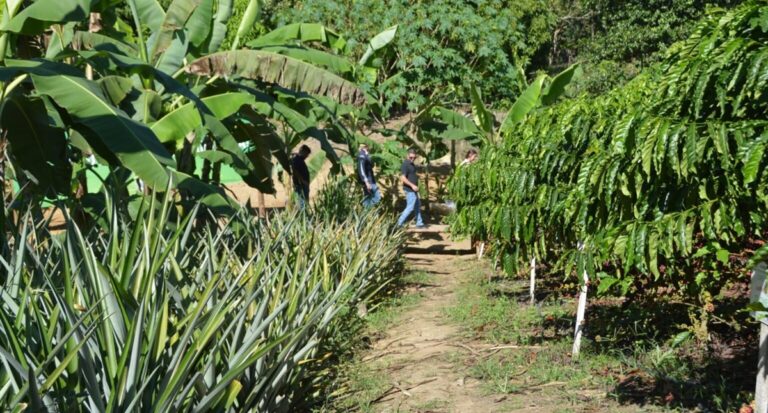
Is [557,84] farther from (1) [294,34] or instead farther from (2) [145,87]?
(2) [145,87]

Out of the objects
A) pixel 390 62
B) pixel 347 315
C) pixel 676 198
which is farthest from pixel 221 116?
pixel 390 62

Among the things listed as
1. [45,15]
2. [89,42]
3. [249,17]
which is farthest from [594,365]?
[249,17]

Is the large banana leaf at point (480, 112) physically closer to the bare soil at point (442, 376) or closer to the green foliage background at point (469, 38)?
the green foliage background at point (469, 38)

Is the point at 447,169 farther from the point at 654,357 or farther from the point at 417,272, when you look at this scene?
the point at 654,357

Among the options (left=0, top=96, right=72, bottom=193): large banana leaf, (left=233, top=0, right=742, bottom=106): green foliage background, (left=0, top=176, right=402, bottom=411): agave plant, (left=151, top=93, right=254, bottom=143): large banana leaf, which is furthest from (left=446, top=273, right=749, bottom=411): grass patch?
(left=233, top=0, right=742, bottom=106): green foliage background

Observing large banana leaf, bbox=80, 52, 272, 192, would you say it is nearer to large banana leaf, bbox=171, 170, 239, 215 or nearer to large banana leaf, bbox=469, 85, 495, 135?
large banana leaf, bbox=171, 170, 239, 215

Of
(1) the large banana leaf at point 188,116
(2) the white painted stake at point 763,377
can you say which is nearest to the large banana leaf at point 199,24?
(1) the large banana leaf at point 188,116

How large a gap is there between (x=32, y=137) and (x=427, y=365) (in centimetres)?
354

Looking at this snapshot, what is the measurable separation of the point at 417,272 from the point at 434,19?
866 cm

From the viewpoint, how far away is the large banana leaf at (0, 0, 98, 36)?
273 inches

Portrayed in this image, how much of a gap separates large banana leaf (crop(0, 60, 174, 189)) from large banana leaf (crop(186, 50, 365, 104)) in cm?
278

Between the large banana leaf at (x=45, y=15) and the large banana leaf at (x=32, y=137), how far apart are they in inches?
21.1

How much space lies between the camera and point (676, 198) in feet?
15.7

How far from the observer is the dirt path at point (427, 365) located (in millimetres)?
6480
